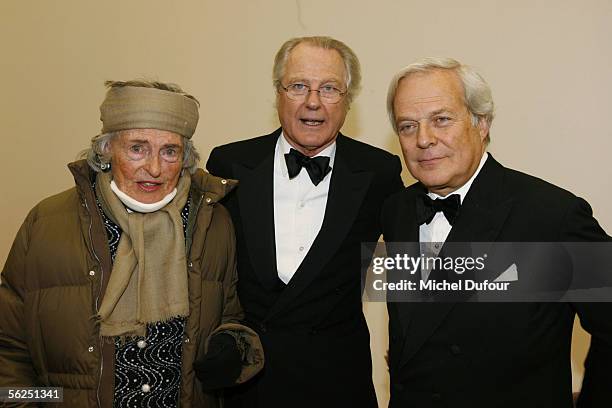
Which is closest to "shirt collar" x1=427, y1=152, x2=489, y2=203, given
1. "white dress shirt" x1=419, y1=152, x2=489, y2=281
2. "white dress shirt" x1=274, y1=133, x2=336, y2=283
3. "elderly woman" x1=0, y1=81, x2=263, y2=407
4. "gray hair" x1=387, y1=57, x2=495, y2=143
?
"white dress shirt" x1=419, y1=152, x2=489, y2=281

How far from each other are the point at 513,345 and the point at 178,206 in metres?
1.13

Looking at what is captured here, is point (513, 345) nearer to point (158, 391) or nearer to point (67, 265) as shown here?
point (158, 391)

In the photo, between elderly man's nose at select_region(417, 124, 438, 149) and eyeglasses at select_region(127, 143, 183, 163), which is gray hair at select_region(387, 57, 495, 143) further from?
eyeglasses at select_region(127, 143, 183, 163)

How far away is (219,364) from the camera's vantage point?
1.88 metres

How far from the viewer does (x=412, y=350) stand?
1.83m

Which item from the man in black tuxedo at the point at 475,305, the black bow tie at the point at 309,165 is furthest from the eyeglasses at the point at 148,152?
the man in black tuxedo at the point at 475,305

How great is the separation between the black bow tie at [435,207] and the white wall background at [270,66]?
1229mm

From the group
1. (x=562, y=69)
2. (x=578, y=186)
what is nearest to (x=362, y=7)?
(x=562, y=69)

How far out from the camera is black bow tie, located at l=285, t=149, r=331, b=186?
2.35 m

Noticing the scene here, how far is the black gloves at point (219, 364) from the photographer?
1.88m

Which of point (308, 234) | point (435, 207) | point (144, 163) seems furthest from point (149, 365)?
point (435, 207)

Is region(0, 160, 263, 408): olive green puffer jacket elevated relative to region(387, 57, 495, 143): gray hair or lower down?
lower down

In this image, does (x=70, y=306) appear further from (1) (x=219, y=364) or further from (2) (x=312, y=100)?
(2) (x=312, y=100)

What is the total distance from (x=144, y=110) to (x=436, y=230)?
1.03 meters
